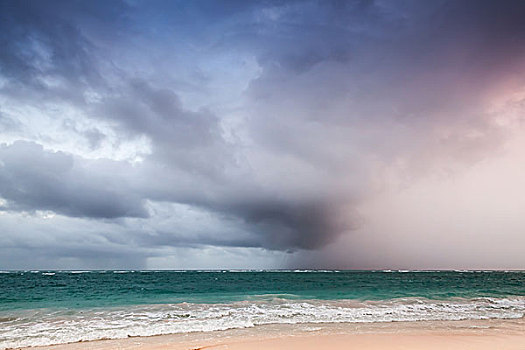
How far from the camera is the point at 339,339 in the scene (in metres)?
13.2

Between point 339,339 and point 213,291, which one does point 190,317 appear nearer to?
point 339,339

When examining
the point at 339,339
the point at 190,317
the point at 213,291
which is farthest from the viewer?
the point at 213,291

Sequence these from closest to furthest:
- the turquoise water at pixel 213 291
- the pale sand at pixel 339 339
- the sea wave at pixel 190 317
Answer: the pale sand at pixel 339 339
the sea wave at pixel 190 317
the turquoise water at pixel 213 291

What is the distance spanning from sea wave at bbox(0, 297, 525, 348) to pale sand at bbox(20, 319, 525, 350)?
1.49 m

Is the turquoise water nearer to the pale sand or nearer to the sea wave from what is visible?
the sea wave

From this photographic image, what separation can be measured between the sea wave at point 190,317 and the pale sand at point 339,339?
4.89ft

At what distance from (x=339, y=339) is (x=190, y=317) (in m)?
9.64

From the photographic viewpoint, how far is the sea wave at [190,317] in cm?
1498

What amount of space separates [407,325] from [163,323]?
12648 mm

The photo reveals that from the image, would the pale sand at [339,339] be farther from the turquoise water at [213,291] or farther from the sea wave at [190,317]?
the turquoise water at [213,291]

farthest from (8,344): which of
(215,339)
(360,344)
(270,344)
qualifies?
(360,344)

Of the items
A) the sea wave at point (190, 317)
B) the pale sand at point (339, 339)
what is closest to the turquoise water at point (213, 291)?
the sea wave at point (190, 317)

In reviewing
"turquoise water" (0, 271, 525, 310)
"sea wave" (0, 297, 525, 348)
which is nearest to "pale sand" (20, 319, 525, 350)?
"sea wave" (0, 297, 525, 348)

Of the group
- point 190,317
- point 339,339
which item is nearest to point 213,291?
point 190,317
